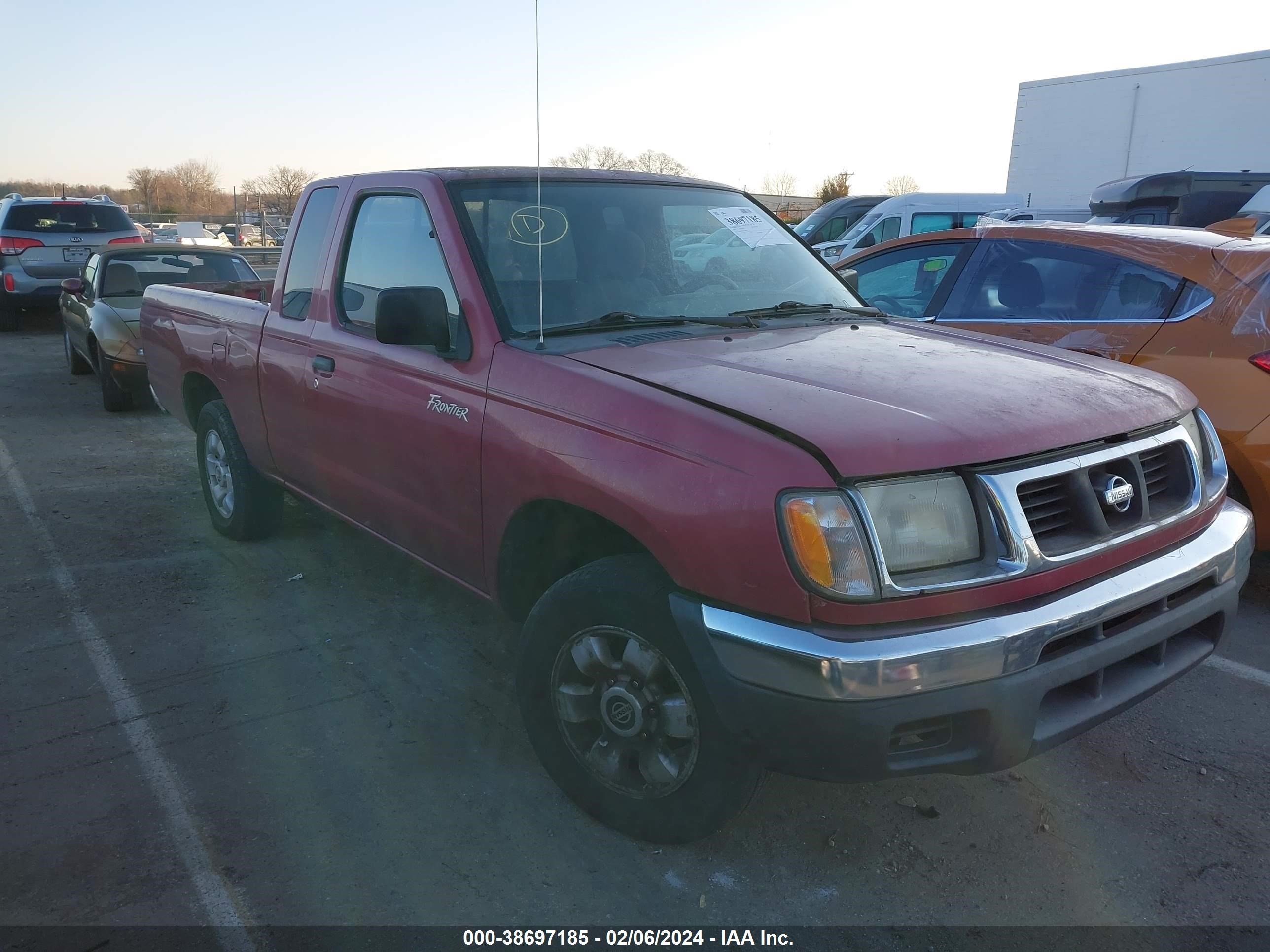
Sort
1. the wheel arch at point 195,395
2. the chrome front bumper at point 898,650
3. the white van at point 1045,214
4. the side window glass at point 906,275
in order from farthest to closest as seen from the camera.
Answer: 1. the white van at point 1045,214
2. the side window glass at point 906,275
3. the wheel arch at point 195,395
4. the chrome front bumper at point 898,650

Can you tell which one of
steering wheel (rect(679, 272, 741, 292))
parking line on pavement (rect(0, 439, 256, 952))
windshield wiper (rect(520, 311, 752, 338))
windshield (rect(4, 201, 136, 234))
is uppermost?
windshield (rect(4, 201, 136, 234))

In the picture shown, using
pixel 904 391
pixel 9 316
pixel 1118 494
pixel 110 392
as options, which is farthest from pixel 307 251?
pixel 9 316

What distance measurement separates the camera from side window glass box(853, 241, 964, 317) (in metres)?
5.95

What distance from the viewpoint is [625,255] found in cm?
355

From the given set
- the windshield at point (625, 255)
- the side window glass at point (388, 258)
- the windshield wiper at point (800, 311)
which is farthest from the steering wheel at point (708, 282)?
the side window glass at point (388, 258)

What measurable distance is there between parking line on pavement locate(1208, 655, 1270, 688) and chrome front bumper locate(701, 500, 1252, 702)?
187cm

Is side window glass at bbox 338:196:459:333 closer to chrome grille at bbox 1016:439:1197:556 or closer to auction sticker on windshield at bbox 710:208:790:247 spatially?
auction sticker on windshield at bbox 710:208:790:247

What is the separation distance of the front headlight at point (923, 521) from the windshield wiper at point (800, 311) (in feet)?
4.65

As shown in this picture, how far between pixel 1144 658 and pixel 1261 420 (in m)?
2.04

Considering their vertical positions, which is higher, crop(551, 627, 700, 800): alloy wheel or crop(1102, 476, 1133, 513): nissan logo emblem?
crop(1102, 476, 1133, 513): nissan logo emblem

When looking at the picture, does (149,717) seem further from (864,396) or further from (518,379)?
(864,396)

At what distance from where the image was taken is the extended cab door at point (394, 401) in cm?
322

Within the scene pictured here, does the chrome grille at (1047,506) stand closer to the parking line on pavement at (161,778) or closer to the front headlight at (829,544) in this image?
the front headlight at (829,544)

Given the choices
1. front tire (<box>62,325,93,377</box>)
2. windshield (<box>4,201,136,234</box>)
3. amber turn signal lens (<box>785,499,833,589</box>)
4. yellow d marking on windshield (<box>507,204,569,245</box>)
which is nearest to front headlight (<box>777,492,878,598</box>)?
amber turn signal lens (<box>785,499,833,589</box>)
